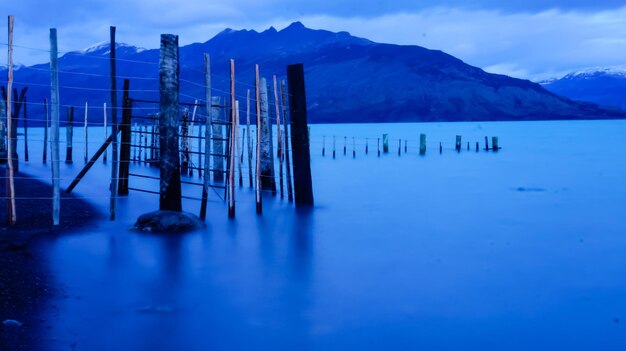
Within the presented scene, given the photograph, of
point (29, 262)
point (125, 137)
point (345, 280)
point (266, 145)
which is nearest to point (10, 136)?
point (29, 262)

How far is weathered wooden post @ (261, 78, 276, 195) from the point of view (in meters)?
14.3

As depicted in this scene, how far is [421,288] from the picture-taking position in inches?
307

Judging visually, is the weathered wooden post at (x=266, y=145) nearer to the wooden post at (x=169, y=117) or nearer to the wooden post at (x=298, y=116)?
the wooden post at (x=298, y=116)

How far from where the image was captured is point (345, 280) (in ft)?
26.6

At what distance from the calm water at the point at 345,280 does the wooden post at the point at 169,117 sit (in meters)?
0.92

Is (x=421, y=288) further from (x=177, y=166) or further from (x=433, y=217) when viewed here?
(x=433, y=217)

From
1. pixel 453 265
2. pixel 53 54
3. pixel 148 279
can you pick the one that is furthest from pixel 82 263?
pixel 453 265

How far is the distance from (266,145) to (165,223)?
6.02m

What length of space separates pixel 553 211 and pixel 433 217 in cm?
342

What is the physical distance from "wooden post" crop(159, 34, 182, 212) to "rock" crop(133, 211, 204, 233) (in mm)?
276

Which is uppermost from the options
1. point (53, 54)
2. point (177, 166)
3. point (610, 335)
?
A: point (53, 54)

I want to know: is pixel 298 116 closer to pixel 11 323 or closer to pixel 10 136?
pixel 10 136

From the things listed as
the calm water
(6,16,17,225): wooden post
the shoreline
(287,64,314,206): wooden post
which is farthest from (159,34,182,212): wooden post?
(287,64,314,206): wooden post

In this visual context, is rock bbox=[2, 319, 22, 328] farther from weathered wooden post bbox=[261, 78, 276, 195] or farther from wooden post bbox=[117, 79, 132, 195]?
weathered wooden post bbox=[261, 78, 276, 195]
